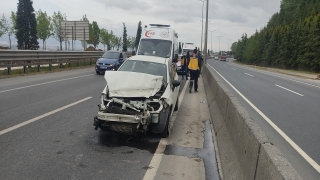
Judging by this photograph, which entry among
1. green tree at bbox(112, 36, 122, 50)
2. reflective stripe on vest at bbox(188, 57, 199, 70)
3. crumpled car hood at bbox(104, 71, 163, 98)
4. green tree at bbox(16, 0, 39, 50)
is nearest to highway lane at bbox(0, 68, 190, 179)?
crumpled car hood at bbox(104, 71, 163, 98)

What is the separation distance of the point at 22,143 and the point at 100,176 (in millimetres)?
1987

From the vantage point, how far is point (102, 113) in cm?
602

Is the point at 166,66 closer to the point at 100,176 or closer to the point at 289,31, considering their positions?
the point at 100,176

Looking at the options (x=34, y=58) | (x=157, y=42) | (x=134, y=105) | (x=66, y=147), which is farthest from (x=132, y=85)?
(x=34, y=58)

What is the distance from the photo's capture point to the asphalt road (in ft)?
14.9

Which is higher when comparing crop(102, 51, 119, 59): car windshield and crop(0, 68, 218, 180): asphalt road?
crop(102, 51, 119, 59): car windshield

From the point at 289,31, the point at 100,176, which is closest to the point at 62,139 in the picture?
the point at 100,176

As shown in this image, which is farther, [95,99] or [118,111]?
[95,99]

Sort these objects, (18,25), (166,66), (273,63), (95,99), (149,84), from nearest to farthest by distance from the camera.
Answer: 1. (149,84)
2. (166,66)
3. (95,99)
4. (18,25)
5. (273,63)

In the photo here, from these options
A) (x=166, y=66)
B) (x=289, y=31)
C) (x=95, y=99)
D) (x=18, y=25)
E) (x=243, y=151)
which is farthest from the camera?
(x=289, y=31)

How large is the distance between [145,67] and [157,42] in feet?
31.8

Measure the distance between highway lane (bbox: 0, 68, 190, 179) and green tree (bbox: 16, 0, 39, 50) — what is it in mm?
51327

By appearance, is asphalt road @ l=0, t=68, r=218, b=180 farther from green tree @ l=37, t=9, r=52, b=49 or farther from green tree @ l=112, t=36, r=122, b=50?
green tree @ l=112, t=36, r=122, b=50

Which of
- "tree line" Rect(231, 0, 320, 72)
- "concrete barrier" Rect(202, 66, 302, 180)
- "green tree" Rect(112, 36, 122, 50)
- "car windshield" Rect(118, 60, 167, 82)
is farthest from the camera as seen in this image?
"green tree" Rect(112, 36, 122, 50)
